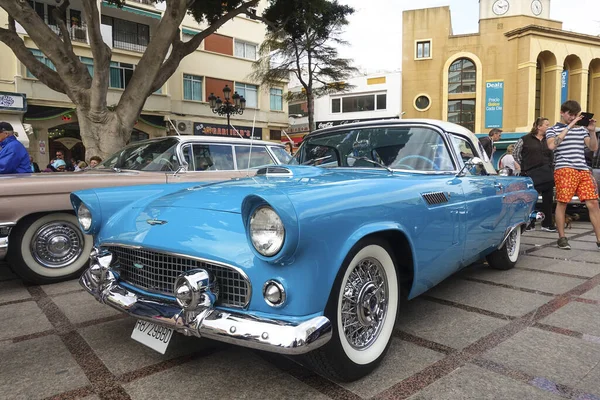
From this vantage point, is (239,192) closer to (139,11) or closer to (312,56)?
(312,56)

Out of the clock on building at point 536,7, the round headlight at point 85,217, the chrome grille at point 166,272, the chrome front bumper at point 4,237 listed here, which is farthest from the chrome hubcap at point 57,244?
the clock on building at point 536,7

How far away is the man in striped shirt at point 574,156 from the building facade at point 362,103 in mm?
26272

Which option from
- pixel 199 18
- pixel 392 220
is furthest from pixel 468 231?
pixel 199 18

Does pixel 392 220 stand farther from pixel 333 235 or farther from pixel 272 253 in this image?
pixel 272 253

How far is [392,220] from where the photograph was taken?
2145 mm

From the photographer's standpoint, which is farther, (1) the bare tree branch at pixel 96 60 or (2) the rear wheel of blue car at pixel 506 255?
(1) the bare tree branch at pixel 96 60

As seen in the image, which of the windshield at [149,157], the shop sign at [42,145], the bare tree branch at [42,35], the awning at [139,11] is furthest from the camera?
the awning at [139,11]

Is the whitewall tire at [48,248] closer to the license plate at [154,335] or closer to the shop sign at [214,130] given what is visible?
the license plate at [154,335]

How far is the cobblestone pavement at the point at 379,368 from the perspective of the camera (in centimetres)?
195

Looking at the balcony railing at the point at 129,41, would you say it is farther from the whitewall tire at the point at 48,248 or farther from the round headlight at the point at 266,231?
the round headlight at the point at 266,231

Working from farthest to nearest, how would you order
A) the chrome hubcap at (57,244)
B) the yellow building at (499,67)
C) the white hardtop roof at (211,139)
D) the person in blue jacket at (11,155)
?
the yellow building at (499,67) < the white hardtop roof at (211,139) < the person in blue jacket at (11,155) < the chrome hubcap at (57,244)

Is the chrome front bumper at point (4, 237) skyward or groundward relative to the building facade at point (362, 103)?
groundward

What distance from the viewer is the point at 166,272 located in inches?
81.7

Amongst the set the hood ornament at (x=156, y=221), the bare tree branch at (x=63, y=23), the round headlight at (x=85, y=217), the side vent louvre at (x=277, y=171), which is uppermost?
the bare tree branch at (x=63, y=23)
